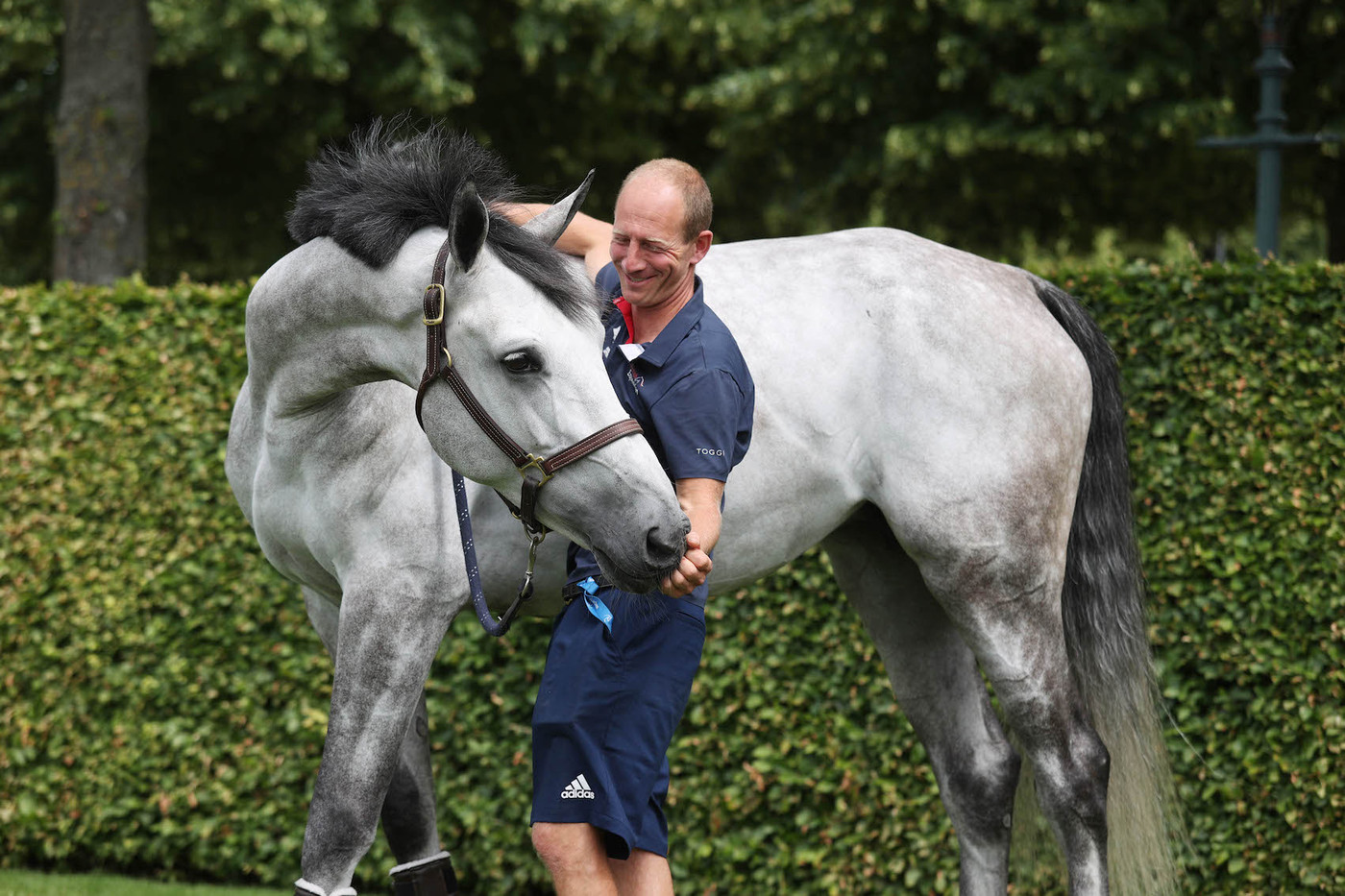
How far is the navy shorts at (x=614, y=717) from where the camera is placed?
2.47 metres

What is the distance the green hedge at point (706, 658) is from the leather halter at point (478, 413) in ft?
8.27

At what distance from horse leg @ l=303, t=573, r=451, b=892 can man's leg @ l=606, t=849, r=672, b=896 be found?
0.62 meters

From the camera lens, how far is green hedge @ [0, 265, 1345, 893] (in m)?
4.27

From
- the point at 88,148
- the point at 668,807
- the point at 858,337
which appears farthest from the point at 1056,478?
the point at 88,148

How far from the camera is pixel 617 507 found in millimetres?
2322

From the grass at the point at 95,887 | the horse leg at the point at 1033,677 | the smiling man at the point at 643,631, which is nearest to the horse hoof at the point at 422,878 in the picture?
the smiling man at the point at 643,631

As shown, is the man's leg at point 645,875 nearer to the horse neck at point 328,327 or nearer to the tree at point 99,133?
the horse neck at point 328,327

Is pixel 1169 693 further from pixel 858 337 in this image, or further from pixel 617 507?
pixel 617 507

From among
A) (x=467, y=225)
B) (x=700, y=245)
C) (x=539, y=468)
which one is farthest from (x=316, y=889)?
(x=700, y=245)

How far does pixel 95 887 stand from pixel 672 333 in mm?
3974

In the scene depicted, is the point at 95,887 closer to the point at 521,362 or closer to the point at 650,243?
the point at 521,362

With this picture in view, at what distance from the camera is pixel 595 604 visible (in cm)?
254

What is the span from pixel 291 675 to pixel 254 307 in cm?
267

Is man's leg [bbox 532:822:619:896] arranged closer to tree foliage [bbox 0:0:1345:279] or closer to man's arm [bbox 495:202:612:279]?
man's arm [bbox 495:202:612:279]
